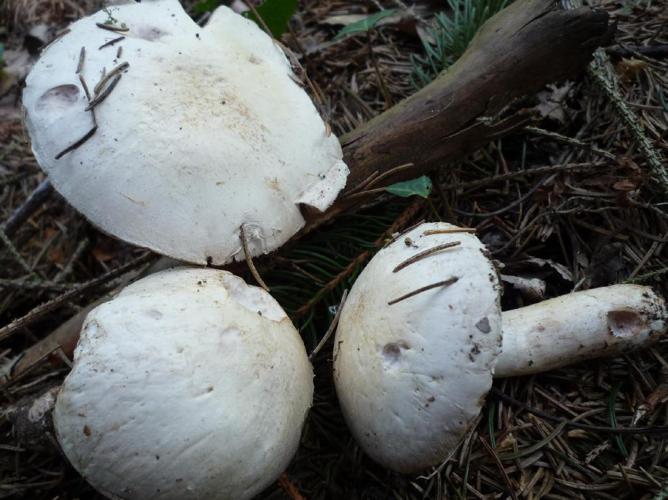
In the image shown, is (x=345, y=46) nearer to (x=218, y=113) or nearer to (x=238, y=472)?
(x=218, y=113)

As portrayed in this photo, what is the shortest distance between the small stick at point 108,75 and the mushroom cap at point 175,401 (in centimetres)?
63

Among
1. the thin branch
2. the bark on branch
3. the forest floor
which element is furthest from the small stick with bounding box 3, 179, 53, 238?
the bark on branch

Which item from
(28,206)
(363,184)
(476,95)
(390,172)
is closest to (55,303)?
(28,206)

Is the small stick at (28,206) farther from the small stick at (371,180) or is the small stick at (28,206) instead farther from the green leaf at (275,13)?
the small stick at (371,180)

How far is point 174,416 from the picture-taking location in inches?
49.4

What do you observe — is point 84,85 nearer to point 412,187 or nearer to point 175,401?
point 175,401

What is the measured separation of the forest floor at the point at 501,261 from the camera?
1.64 m

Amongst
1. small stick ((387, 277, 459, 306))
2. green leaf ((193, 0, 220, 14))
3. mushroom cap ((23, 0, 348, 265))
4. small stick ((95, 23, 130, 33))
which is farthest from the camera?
green leaf ((193, 0, 220, 14))

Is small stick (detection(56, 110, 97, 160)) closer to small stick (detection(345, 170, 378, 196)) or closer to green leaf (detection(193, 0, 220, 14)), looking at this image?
small stick (detection(345, 170, 378, 196))

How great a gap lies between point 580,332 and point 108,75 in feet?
5.51

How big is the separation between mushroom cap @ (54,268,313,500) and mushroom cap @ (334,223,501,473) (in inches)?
9.0

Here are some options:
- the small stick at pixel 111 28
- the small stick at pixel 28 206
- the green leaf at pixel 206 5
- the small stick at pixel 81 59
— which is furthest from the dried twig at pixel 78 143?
the green leaf at pixel 206 5

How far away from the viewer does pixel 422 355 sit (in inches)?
53.5

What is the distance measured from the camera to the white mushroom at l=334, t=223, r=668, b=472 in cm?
133
